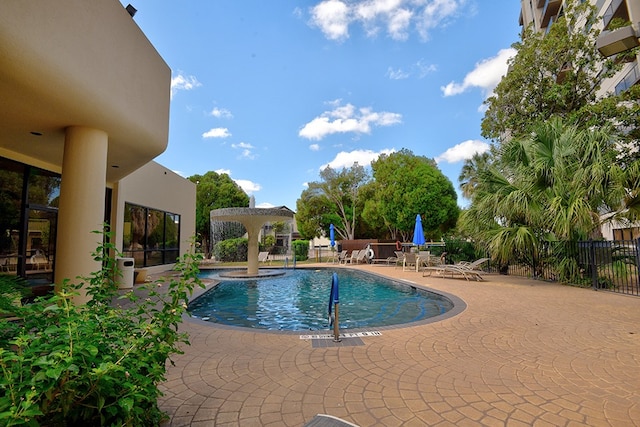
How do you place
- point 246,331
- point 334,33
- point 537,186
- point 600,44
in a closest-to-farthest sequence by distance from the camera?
point 600,44 < point 246,331 < point 537,186 < point 334,33

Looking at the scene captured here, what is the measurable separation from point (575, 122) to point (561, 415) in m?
13.2

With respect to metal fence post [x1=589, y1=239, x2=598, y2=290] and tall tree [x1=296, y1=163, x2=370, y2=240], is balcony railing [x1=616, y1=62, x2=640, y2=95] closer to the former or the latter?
metal fence post [x1=589, y1=239, x2=598, y2=290]

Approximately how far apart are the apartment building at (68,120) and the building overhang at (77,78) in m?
0.01

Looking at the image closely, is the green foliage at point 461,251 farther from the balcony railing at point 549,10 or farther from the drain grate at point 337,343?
the balcony railing at point 549,10

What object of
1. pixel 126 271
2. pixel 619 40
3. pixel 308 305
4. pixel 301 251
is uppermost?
pixel 619 40

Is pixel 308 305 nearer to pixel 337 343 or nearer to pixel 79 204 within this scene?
pixel 337 343

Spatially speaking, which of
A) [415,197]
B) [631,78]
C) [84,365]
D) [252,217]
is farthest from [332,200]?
[84,365]

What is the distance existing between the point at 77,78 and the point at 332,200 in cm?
2747

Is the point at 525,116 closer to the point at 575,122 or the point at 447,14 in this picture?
the point at 575,122

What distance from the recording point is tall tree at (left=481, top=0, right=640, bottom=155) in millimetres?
12188

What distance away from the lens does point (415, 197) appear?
21.6m

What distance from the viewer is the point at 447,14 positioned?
13656mm

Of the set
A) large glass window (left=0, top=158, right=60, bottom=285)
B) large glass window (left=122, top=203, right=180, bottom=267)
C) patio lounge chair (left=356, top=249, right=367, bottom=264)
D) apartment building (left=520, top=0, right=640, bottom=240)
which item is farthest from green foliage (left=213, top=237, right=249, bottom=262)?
apartment building (left=520, top=0, right=640, bottom=240)

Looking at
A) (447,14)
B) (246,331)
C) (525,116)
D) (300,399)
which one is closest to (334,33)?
(447,14)
